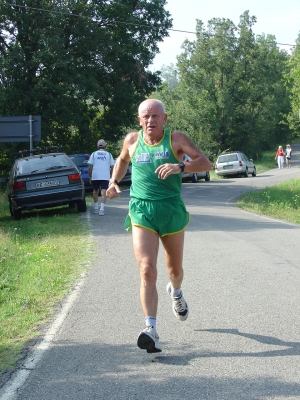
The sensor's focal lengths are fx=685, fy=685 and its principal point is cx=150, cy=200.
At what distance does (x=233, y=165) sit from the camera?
41719 millimetres

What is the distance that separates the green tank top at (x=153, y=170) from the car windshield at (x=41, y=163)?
11661mm

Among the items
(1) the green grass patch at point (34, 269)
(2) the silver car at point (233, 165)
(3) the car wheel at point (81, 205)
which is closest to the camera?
(1) the green grass patch at point (34, 269)

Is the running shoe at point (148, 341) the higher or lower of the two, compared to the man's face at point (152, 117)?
lower

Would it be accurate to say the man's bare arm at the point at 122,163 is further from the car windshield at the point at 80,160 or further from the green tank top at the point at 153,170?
the car windshield at the point at 80,160

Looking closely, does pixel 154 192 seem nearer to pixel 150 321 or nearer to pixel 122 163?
pixel 122 163

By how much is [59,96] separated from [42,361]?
27.2 m

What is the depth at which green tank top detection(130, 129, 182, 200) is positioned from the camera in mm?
5457

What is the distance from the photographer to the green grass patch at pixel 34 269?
634cm

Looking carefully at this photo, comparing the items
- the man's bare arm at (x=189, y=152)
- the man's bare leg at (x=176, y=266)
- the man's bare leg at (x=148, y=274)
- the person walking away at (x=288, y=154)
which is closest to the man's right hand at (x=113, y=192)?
the man's bare leg at (x=148, y=274)

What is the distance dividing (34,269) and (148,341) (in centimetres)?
477

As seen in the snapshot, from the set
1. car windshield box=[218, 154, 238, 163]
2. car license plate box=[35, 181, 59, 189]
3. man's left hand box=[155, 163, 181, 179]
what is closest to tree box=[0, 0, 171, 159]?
car windshield box=[218, 154, 238, 163]

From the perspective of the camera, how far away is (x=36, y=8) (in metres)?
31.2

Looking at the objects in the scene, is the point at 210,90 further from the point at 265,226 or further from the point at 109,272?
the point at 109,272

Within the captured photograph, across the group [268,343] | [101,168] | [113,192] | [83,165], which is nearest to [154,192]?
[113,192]
